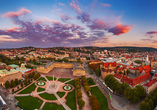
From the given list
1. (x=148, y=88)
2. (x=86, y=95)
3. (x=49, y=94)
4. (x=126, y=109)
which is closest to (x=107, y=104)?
(x=126, y=109)

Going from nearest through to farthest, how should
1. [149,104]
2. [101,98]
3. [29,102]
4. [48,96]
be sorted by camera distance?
[149,104]
[29,102]
[101,98]
[48,96]

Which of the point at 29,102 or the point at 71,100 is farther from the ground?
the point at 29,102

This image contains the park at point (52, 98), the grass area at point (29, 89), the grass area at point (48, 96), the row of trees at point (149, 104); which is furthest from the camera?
the grass area at point (29, 89)

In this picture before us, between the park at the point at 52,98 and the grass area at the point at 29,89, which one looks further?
the grass area at the point at 29,89

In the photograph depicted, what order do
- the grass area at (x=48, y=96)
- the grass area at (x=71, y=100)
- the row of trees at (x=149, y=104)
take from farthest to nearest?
the grass area at (x=48, y=96) < the grass area at (x=71, y=100) < the row of trees at (x=149, y=104)

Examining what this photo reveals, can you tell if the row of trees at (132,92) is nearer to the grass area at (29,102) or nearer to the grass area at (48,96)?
the grass area at (48,96)

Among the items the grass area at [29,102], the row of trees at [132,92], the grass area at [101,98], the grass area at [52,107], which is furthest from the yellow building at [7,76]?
the row of trees at [132,92]

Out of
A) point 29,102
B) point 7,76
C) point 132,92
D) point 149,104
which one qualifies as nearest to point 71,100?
point 29,102

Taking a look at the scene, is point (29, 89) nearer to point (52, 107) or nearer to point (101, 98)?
point (52, 107)

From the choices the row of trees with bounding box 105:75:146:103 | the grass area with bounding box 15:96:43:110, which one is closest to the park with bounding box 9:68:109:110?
the grass area with bounding box 15:96:43:110

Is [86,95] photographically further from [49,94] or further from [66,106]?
[49,94]
